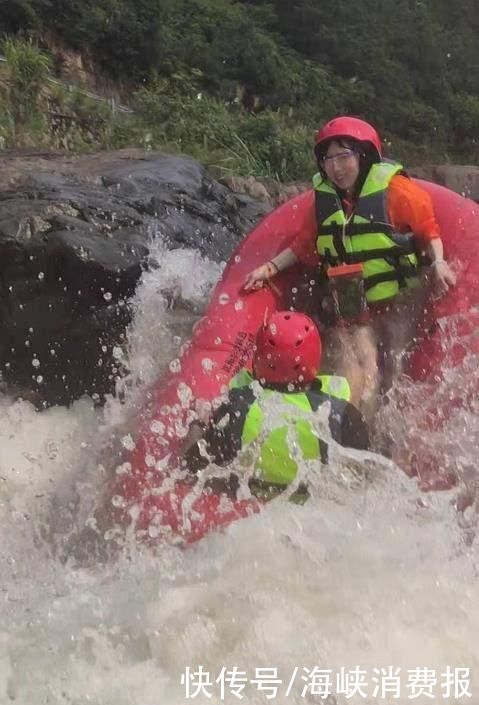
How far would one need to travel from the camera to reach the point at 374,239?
13.9 ft

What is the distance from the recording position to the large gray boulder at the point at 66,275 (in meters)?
4.49

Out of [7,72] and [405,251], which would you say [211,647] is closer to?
[405,251]

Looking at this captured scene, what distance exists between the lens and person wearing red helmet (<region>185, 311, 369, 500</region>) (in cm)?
308

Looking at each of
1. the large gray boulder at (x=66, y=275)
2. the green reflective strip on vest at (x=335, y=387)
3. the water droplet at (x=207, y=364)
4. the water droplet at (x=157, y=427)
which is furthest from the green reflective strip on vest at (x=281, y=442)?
the large gray boulder at (x=66, y=275)

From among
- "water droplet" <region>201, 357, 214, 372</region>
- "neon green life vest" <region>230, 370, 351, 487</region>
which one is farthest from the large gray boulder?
"neon green life vest" <region>230, 370, 351, 487</region>

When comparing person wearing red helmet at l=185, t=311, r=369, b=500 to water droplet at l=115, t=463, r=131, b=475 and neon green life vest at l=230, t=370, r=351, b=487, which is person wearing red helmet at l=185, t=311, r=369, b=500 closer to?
neon green life vest at l=230, t=370, r=351, b=487

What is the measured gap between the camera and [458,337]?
4.02 metres

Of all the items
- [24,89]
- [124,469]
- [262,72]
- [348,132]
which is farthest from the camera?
[262,72]

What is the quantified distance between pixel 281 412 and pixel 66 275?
5.90 ft

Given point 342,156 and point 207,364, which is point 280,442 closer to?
point 207,364

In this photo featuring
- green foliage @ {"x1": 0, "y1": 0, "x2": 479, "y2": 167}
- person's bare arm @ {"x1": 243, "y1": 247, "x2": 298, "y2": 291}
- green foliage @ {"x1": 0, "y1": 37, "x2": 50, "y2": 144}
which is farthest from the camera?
green foliage @ {"x1": 0, "y1": 0, "x2": 479, "y2": 167}

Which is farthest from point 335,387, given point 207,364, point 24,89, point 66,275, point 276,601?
point 24,89

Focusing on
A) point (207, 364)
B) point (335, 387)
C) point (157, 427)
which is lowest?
point (157, 427)

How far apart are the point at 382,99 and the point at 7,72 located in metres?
10.5
